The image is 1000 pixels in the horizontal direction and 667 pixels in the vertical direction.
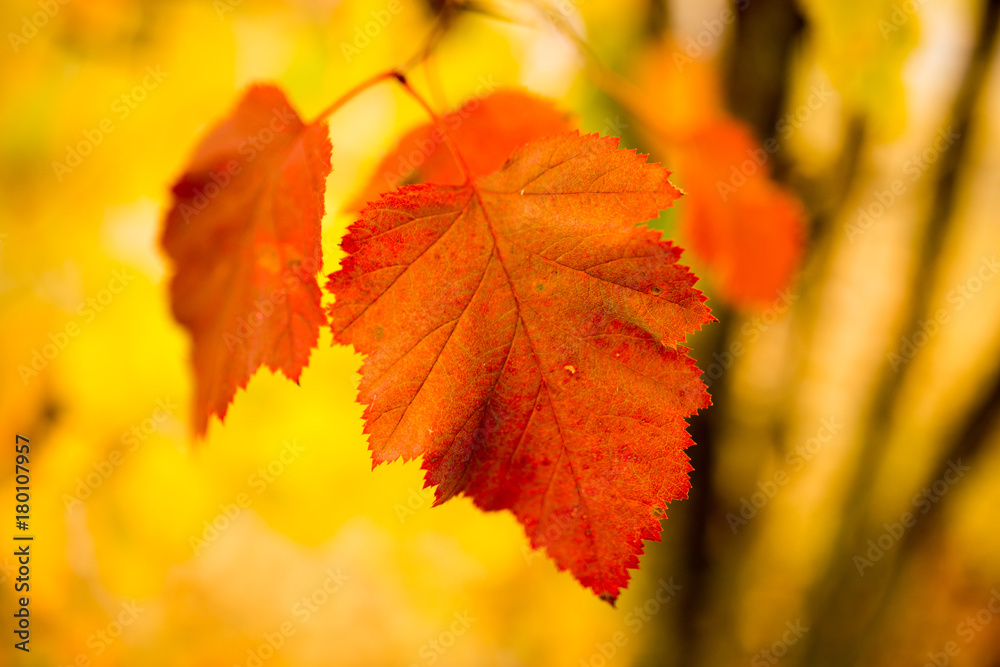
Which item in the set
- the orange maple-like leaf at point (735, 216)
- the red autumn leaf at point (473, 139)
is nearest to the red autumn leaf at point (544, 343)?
the red autumn leaf at point (473, 139)

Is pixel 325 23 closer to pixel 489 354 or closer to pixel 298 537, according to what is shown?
pixel 489 354

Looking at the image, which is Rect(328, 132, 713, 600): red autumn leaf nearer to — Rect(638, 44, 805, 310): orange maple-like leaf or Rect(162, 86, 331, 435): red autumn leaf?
Rect(162, 86, 331, 435): red autumn leaf

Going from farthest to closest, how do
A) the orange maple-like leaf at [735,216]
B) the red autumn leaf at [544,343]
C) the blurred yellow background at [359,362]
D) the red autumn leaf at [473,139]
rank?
the blurred yellow background at [359,362], the orange maple-like leaf at [735,216], the red autumn leaf at [473,139], the red autumn leaf at [544,343]

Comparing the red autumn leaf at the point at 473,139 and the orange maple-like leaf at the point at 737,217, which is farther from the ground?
the red autumn leaf at the point at 473,139

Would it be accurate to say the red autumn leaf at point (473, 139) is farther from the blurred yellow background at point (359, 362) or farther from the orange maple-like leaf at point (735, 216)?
the orange maple-like leaf at point (735, 216)

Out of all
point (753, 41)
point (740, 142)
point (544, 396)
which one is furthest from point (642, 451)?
point (753, 41)

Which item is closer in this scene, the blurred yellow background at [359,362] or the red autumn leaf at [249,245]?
the red autumn leaf at [249,245]

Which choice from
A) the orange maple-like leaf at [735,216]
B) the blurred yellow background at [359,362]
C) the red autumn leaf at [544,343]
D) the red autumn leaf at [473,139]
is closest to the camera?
the red autumn leaf at [544,343]

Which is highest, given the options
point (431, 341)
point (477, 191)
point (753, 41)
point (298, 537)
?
point (753, 41)
